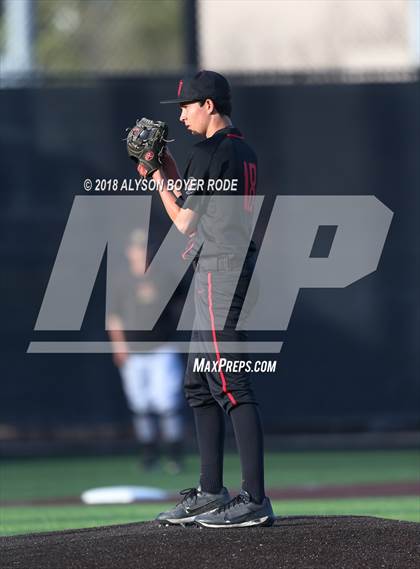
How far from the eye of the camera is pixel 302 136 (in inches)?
445

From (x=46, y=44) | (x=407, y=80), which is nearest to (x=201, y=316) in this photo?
(x=407, y=80)

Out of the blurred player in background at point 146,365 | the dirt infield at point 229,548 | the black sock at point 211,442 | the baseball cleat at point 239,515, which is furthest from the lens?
the blurred player in background at point 146,365

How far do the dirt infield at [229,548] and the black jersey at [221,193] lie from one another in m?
1.28

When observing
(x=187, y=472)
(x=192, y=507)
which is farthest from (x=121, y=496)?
(x=192, y=507)

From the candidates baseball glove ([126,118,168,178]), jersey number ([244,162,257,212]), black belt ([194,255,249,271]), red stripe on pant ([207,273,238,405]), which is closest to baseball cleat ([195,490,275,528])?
red stripe on pant ([207,273,238,405])

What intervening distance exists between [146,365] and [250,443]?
5.23 meters

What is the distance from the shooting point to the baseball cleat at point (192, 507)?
566 cm

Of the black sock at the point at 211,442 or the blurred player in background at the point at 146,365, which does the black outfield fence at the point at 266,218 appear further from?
the black sock at the point at 211,442

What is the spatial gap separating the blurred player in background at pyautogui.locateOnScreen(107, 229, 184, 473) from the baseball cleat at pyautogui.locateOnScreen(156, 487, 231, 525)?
484 centimetres

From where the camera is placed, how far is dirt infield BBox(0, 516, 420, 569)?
4949 millimetres

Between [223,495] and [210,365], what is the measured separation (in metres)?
0.65

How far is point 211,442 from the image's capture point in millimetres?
5730

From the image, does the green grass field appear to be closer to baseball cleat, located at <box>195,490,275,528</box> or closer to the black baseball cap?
baseball cleat, located at <box>195,490,275,528</box>

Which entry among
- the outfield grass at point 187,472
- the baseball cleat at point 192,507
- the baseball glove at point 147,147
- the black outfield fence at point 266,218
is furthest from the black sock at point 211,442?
the black outfield fence at point 266,218
